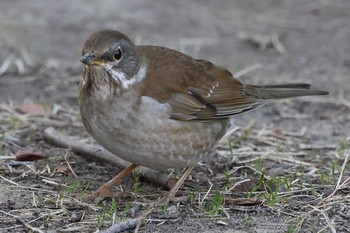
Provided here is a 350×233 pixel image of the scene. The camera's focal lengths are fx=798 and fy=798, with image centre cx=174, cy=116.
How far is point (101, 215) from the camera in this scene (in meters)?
5.59

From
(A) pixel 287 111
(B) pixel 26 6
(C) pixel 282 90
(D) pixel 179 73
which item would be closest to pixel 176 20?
→ (B) pixel 26 6

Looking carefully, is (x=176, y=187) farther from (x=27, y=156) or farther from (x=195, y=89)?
(x=27, y=156)

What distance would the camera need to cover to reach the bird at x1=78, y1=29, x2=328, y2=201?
573cm

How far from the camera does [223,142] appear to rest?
750 centimetres

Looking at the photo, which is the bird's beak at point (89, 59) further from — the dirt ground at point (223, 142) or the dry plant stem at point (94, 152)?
the dry plant stem at point (94, 152)

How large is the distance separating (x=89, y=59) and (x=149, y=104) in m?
0.61

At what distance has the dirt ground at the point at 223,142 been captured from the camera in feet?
18.6

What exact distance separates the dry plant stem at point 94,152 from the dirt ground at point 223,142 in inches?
2.5

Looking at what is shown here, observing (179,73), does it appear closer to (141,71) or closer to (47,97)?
(141,71)

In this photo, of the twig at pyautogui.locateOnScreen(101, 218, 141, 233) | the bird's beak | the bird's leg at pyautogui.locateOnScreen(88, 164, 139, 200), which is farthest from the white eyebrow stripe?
the twig at pyautogui.locateOnScreen(101, 218, 141, 233)

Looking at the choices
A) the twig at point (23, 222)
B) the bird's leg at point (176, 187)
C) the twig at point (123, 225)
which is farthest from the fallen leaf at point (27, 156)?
the twig at point (123, 225)

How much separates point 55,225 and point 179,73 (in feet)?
5.20

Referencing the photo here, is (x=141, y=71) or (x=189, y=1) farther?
(x=189, y=1)

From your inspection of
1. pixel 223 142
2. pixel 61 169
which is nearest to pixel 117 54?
pixel 61 169
